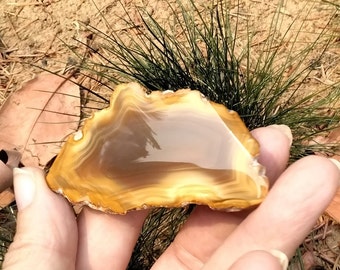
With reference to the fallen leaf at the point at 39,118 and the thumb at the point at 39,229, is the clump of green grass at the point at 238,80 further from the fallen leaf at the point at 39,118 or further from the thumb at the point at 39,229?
the thumb at the point at 39,229

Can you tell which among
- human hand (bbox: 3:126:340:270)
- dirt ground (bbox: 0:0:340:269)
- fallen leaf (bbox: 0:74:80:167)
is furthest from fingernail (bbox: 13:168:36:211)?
dirt ground (bbox: 0:0:340:269)

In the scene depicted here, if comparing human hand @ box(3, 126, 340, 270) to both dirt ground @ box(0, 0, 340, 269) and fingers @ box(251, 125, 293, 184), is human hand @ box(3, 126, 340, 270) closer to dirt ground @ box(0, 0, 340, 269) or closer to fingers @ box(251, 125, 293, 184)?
fingers @ box(251, 125, 293, 184)

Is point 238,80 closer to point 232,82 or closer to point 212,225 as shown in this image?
point 232,82

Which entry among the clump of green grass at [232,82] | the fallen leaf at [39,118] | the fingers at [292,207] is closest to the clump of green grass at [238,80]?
the clump of green grass at [232,82]

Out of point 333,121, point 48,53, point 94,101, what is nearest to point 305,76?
point 333,121

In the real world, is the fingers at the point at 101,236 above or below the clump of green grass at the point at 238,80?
below

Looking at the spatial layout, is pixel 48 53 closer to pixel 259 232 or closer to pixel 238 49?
pixel 238 49

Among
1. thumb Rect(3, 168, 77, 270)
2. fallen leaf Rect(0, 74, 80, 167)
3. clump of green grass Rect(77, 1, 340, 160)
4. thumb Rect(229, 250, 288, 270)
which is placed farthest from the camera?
fallen leaf Rect(0, 74, 80, 167)
